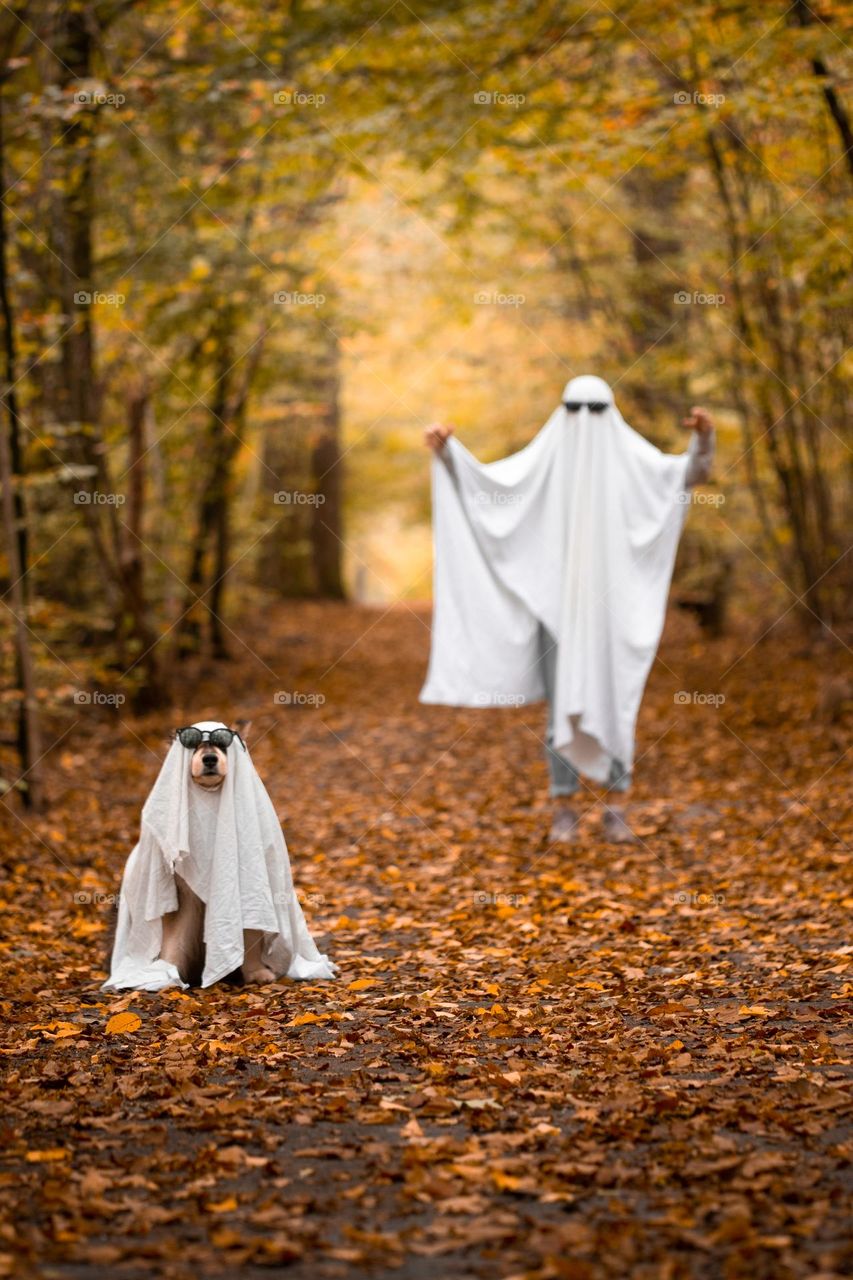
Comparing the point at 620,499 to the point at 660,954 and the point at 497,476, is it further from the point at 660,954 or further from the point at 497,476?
the point at 660,954

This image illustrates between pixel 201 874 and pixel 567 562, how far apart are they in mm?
3861

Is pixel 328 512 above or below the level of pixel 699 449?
above

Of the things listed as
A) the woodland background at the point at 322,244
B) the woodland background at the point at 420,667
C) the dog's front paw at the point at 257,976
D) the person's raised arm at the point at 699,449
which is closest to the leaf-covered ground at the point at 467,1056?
the woodland background at the point at 420,667

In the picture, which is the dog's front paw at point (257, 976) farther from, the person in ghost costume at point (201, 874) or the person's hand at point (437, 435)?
the person's hand at point (437, 435)

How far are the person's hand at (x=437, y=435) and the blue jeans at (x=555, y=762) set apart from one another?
1.34 metres

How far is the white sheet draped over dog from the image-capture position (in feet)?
27.5

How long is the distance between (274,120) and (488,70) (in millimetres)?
1985

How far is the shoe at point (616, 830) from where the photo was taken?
27.7 feet

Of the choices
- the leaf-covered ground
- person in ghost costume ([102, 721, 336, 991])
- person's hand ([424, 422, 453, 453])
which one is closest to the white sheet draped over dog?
person's hand ([424, 422, 453, 453])

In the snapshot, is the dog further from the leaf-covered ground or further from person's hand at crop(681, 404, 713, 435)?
person's hand at crop(681, 404, 713, 435)

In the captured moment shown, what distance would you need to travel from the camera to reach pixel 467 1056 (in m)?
4.55

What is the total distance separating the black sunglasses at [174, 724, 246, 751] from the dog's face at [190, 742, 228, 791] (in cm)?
2

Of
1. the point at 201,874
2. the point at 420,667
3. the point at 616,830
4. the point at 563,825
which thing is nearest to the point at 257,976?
the point at 201,874

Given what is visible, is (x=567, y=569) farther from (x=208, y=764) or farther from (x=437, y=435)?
(x=208, y=764)
